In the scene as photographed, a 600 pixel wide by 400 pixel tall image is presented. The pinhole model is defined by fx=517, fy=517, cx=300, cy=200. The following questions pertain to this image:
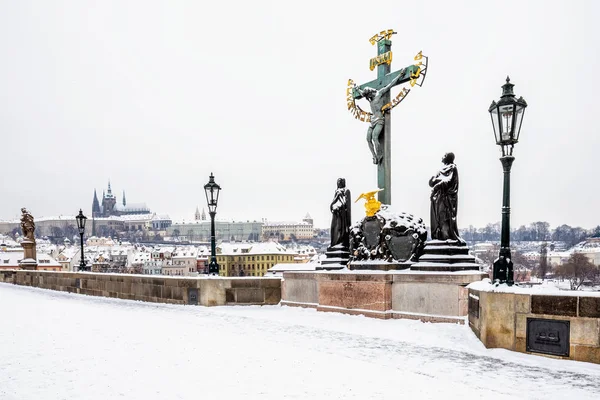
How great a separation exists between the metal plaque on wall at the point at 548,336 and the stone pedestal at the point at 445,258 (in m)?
3.27

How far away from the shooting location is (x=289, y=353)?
7.79m

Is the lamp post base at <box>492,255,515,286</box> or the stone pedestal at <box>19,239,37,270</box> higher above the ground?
the lamp post base at <box>492,255,515,286</box>

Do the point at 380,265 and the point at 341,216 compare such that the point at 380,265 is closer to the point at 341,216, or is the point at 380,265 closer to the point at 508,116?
the point at 341,216

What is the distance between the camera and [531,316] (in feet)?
24.4

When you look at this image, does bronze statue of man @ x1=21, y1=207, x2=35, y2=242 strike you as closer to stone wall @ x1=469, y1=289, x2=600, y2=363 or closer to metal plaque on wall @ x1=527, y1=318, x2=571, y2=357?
stone wall @ x1=469, y1=289, x2=600, y2=363

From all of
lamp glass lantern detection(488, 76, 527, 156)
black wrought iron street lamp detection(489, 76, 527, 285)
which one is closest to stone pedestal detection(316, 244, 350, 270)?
black wrought iron street lamp detection(489, 76, 527, 285)

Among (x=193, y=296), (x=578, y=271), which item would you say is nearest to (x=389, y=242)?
(x=193, y=296)

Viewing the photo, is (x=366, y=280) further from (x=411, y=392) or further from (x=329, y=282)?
(x=411, y=392)

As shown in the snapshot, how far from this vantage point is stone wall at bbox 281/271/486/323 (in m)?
10.3

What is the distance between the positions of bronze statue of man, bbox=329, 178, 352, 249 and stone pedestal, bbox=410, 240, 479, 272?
299 cm

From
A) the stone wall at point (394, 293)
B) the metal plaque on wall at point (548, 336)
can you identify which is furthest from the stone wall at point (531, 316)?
the stone wall at point (394, 293)

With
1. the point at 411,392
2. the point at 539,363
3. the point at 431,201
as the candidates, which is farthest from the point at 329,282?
the point at 411,392

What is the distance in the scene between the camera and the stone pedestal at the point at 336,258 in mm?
13450

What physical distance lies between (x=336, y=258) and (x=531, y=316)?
6.62m
